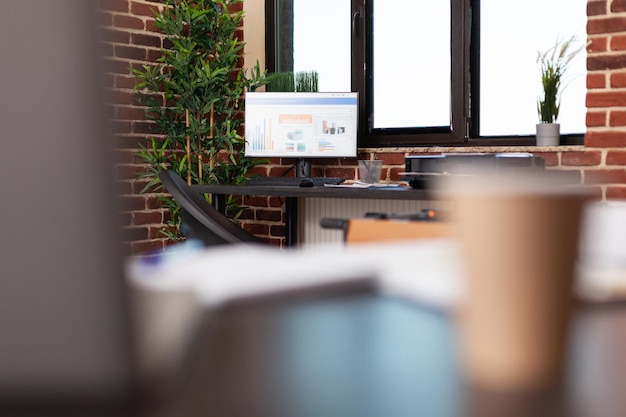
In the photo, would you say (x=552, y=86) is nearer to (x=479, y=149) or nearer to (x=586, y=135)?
(x=586, y=135)

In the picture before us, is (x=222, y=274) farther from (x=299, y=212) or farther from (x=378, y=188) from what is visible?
(x=299, y=212)

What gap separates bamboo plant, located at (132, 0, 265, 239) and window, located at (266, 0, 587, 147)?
43cm

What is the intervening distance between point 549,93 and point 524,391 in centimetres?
341

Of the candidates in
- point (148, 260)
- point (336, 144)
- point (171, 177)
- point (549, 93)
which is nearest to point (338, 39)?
point (336, 144)

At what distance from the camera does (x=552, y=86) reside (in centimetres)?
351

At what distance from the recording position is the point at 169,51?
4.20 meters

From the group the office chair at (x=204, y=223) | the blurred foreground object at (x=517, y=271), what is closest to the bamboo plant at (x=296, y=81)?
the office chair at (x=204, y=223)

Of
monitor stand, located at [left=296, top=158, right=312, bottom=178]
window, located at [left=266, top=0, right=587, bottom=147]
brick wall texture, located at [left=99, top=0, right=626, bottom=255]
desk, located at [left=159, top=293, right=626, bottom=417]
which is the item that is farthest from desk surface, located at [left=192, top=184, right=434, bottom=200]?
desk, located at [left=159, top=293, right=626, bottom=417]

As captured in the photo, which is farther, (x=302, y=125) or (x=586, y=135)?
(x=302, y=125)

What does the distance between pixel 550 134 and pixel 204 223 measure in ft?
6.76

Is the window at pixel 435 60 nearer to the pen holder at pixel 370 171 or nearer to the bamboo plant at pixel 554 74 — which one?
the bamboo plant at pixel 554 74

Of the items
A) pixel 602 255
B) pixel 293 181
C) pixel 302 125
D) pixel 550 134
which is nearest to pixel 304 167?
pixel 302 125

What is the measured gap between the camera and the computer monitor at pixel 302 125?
13.0ft

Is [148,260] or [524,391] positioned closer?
[524,391]
